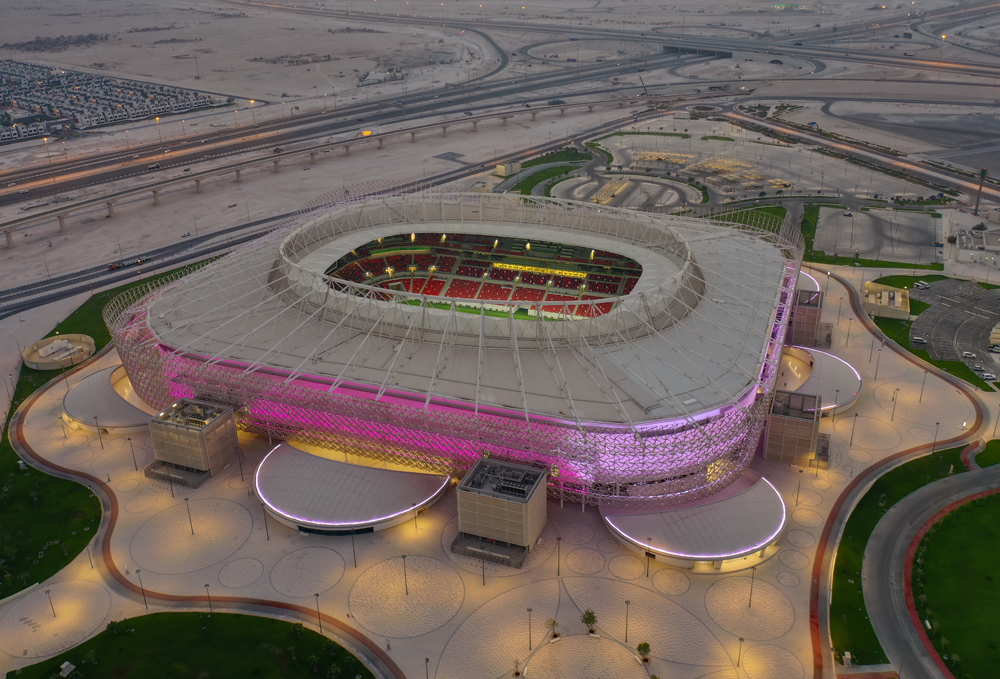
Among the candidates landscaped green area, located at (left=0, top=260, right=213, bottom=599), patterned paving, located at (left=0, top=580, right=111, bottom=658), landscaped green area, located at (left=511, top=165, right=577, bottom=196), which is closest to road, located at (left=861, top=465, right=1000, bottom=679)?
patterned paving, located at (left=0, top=580, right=111, bottom=658)

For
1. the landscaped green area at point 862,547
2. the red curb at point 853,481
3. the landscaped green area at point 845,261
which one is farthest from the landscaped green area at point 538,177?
the landscaped green area at point 862,547

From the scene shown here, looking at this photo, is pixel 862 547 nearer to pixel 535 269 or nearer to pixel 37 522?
pixel 535 269

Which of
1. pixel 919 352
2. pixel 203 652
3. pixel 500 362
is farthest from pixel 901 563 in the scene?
pixel 203 652

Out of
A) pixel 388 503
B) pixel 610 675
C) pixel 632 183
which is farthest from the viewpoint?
pixel 632 183

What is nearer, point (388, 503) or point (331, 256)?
point (388, 503)

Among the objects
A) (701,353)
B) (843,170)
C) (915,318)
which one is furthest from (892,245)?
(701,353)

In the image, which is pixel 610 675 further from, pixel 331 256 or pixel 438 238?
pixel 438 238
